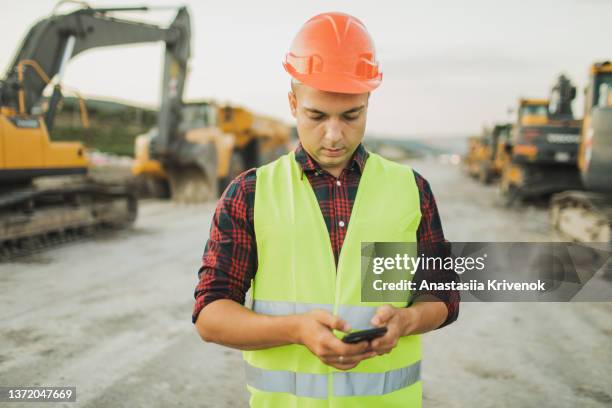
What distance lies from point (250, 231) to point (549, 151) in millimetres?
11380

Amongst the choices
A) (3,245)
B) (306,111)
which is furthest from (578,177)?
(306,111)

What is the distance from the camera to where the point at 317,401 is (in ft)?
4.94

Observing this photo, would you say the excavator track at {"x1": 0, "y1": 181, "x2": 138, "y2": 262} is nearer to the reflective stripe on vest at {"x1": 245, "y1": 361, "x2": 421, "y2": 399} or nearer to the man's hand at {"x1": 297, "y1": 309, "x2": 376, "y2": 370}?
the reflective stripe on vest at {"x1": 245, "y1": 361, "x2": 421, "y2": 399}

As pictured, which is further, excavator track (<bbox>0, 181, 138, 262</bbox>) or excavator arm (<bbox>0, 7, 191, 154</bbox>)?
excavator arm (<bbox>0, 7, 191, 154</bbox>)

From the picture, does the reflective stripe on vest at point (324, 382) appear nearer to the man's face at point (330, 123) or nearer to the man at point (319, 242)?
the man at point (319, 242)

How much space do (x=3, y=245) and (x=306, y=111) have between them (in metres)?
7.12

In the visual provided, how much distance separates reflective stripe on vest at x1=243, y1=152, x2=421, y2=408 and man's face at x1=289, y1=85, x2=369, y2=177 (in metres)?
0.09

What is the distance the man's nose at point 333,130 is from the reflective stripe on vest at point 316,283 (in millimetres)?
140

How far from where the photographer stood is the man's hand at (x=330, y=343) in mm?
1269

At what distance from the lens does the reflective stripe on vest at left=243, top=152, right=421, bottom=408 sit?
4.86 ft

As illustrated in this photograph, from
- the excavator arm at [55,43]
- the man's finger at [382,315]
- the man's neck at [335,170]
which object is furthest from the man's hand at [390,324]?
the excavator arm at [55,43]

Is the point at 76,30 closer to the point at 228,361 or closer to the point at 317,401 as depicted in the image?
the point at 228,361

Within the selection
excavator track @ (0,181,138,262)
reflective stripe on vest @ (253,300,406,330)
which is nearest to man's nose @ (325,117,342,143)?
reflective stripe on vest @ (253,300,406,330)

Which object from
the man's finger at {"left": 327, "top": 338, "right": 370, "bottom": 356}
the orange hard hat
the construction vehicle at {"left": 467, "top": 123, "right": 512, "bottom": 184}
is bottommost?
the construction vehicle at {"left": 467, "top": 123, "right": 512, "bottom": 184}
